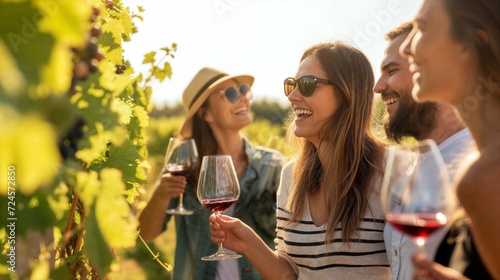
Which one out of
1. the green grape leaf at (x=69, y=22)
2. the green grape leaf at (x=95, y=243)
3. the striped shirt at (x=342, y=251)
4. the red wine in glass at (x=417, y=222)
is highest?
the green grape leaf at (x=69, y=22)

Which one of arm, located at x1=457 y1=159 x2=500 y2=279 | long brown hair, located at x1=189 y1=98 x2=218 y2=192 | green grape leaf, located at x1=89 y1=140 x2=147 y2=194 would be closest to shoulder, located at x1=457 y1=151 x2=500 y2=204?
arm, located at x1=457 y1=159 x2=500 y2=279

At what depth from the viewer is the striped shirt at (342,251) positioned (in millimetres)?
3121

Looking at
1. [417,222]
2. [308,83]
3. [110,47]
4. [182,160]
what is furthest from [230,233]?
[417,222]

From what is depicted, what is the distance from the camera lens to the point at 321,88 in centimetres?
353

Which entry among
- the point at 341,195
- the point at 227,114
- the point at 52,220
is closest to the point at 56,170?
the point at 52,220

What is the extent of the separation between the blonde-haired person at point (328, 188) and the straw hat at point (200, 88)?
1.58 metres

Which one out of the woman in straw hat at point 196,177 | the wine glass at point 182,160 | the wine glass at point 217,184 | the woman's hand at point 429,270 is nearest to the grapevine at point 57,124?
the woman's hand at point 429,270

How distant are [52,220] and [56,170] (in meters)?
0.12

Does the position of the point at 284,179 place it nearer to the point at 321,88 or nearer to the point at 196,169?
the point at 321,88

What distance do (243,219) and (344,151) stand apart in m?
1.58

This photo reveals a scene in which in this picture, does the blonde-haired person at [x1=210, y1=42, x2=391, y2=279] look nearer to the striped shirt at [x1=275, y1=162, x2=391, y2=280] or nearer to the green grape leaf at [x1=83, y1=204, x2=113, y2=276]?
the striped shirt at [x1=275, y1=162, x2=391, y2=280]

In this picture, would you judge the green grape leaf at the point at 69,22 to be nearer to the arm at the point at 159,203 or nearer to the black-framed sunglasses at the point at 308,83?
the black-framed sunglasses at the point at 308,83

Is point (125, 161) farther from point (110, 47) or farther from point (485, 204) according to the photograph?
point (485, 204)

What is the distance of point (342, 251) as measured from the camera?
3146 mm
